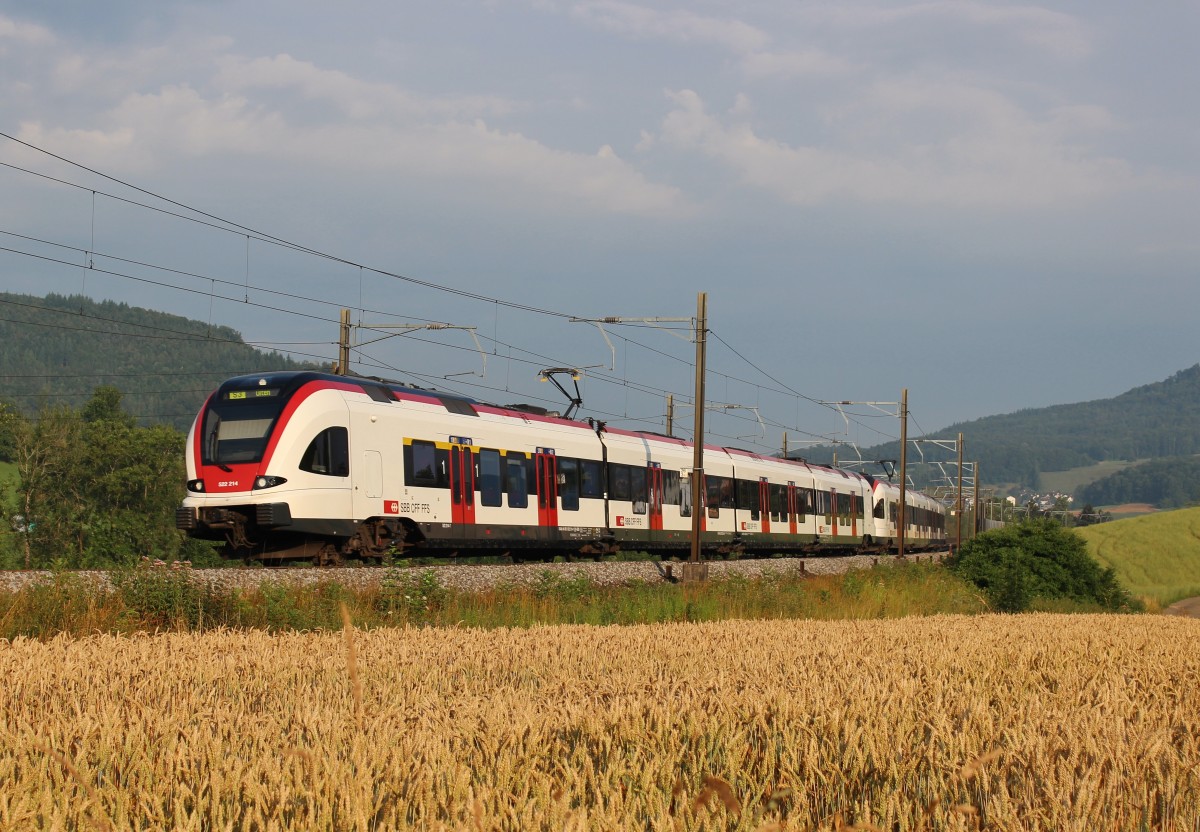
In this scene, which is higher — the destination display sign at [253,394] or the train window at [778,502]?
the destination display sign at [253,394]

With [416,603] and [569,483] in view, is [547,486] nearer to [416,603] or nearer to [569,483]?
[569,483]

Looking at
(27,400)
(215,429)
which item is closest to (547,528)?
(215,429)

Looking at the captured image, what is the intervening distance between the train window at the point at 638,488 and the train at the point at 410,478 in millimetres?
54

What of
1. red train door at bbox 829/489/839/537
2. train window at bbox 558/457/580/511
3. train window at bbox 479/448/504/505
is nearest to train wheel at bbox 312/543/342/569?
train window at bbox 479/448/504/505

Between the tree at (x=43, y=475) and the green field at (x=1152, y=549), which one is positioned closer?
the tree at (x=43, y=475)

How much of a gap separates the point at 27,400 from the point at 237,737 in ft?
682

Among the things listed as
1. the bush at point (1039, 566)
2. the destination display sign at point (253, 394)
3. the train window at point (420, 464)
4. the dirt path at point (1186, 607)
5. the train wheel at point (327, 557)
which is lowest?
the dirt path at point (1186, 607)

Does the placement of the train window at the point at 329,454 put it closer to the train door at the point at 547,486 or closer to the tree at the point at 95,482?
the train door at the point at 547,486

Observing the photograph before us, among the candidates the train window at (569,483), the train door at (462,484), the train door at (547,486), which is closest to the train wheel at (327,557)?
the train door at (462,484)

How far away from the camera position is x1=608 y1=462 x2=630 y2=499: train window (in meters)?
31.4

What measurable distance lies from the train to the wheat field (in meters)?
12.7

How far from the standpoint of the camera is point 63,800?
137 inches

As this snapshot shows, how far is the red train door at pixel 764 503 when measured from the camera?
40562 millimetres

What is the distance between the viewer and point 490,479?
2630 cm
